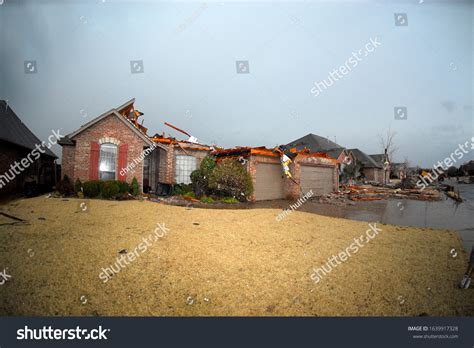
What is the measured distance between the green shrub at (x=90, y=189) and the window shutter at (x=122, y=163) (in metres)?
1.54

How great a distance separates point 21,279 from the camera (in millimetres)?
2814

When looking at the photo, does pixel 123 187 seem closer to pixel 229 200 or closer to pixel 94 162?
pixel 94 162

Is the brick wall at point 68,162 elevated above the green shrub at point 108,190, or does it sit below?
Result: above

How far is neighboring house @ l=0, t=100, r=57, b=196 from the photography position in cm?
1104

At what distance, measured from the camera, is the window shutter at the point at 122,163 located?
1178 centimetres

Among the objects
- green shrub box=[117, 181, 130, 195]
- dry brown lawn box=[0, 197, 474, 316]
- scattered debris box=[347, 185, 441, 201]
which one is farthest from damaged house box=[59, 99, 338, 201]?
dry brown lawn box=[0, 197, 474, 316]

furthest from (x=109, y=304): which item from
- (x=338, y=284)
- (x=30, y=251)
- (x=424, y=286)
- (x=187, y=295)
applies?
(x=424, y=286)

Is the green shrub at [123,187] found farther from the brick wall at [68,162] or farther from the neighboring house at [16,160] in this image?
the neighboring house at [16,160]

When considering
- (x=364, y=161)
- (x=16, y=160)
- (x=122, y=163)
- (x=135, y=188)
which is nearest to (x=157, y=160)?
(x=122, y=163)

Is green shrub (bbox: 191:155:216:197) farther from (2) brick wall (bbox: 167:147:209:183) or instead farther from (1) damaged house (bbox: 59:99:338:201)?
(2) brick wall (bbox: 167:147:209:183)

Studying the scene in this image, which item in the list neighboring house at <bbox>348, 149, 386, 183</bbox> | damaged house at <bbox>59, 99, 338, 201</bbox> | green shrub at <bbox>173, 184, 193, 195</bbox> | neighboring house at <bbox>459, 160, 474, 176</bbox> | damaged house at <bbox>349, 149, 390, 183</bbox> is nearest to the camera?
damaged house at <bbox>59, 99, 338, 201</bbox>

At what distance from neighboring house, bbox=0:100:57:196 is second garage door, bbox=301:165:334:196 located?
606 inches

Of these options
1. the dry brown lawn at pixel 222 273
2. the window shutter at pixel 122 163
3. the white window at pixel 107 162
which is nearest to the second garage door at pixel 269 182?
the dry brown lawn at pixel 222 273

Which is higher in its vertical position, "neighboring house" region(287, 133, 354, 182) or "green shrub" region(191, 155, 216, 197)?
"neighboring house" region(287, 133, 354, 182)
